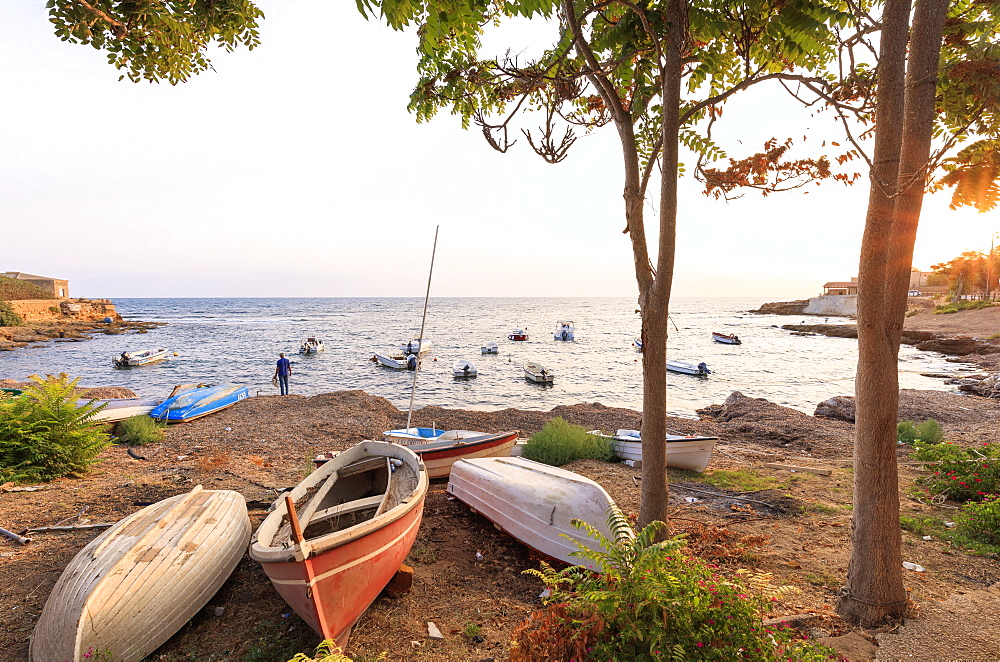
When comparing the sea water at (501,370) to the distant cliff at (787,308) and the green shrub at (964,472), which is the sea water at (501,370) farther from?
the distant cliff at (787,308)

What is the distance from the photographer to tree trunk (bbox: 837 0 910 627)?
355 centimetres

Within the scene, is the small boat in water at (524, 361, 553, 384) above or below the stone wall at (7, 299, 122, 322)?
below

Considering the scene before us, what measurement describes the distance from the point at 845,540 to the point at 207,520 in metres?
7.60

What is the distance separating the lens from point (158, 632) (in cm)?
405

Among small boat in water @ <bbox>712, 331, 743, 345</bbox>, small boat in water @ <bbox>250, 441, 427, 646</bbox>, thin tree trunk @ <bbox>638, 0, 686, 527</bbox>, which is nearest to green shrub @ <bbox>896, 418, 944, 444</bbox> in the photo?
thin tree trunk @ <bbox>638, 0, 686, 527</bbox>

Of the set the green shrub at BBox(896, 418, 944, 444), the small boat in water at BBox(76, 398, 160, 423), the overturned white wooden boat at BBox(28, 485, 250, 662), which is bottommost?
the small boat in water at BBox(76, 398, 160, 423)

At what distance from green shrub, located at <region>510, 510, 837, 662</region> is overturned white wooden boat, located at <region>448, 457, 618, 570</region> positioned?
216 centimetres

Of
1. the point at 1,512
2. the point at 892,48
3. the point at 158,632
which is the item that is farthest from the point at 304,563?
the point at 892,48

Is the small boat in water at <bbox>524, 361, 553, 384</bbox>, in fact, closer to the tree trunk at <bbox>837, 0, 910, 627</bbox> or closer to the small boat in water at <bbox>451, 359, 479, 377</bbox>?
the small boat in water at <bbox>451, 359, 479, 377</bbox>

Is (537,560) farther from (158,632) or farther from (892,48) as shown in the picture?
(892,48)

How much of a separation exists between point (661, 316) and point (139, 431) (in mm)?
12958

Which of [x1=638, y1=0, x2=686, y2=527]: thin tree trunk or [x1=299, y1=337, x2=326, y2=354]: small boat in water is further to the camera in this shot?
[x1=299, y1=337, x2=326, y2=354]: small boat in water

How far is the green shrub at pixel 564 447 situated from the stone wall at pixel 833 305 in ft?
319

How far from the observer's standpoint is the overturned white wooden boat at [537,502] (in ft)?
17.3
